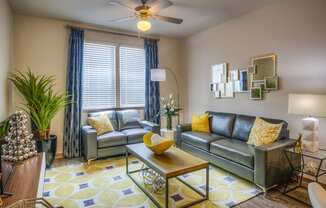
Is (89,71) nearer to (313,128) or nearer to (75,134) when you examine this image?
(75,134)

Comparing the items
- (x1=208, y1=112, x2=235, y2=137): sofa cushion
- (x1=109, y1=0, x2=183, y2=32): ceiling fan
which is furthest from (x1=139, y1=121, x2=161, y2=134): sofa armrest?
(x1=109, y1=0, x2=183, y2=32): ceiling fan

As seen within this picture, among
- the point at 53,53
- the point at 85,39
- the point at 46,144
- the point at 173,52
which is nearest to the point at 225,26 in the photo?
the point at 173,52

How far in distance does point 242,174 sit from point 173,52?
12.1 feet

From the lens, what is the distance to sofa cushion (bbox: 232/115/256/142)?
347cm

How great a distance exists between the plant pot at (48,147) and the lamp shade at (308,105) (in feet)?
12.5

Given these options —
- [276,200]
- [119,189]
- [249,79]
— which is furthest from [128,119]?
[276,200]

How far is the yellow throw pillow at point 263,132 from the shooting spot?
293cm

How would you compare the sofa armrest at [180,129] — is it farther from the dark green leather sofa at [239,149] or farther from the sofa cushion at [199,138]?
the sofa cushion at [199,138]

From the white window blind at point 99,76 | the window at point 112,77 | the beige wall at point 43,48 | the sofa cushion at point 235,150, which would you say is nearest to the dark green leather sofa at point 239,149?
the sofa cushion at point 235,150

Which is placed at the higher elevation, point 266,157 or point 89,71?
point 89,71

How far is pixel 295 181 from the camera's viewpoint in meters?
2.96

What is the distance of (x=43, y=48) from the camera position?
3.98 m

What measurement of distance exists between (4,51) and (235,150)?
380 cm

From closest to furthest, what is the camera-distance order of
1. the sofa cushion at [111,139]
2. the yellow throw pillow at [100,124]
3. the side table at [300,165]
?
the side table at [300,165], the sofa cushion at [111,139], the yellow throw pillow at [100,124]
